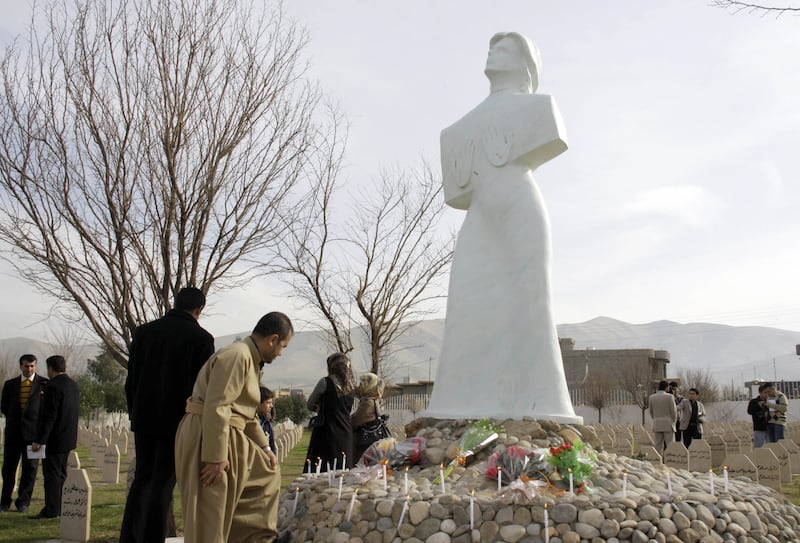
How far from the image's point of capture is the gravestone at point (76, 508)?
20.4 feet

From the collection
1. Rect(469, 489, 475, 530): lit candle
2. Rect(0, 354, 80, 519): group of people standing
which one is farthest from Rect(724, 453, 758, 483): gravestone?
Rect(0, 354, 80, 519): group of people standing

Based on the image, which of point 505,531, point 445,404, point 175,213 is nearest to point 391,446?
point 445,404

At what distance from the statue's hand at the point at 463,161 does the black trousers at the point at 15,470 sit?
5.63m

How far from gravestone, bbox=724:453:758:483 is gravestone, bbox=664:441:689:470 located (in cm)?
168

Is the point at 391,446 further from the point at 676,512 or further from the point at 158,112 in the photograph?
the point at 158,112

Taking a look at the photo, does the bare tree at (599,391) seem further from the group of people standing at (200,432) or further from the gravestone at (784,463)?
the group of people standing at (200,432)

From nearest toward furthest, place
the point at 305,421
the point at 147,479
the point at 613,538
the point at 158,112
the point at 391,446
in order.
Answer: the point at 613,538 → the point at 147,479 → the point at 391,446 → the point at 158,112 → the point at 305,421

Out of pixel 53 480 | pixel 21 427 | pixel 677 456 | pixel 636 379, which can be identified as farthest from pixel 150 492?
pixel 636 379

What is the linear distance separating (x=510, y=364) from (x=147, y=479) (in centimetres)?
325

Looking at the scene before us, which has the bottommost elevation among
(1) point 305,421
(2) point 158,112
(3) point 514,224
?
(1) point 305,421

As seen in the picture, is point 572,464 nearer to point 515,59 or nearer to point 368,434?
point 368,434

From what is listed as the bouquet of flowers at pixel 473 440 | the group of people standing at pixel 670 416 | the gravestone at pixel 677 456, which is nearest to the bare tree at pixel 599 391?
the group of people standing at pixel 670 416

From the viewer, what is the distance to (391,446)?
20.1 ft

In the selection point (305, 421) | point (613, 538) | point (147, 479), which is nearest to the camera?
point (613, 538)
